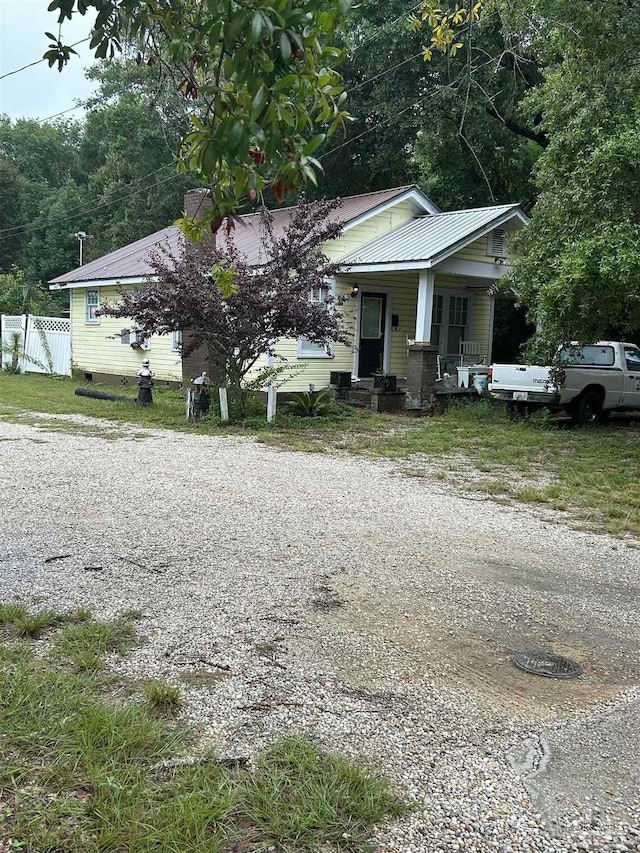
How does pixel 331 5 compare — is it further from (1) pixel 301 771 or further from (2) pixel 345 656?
(2) pixel 345 656

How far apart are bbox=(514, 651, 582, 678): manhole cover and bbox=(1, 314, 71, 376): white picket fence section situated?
22495 mm

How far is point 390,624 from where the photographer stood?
4387mm

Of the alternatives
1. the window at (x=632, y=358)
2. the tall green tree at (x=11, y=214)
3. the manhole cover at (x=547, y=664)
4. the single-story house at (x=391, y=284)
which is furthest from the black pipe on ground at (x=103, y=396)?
the tall green tree at (x=11, y=214)

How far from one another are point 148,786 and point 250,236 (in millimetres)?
18081

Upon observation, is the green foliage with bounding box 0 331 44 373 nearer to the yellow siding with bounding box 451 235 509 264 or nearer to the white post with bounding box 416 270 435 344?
the white post with bounding box 416 270 435 344

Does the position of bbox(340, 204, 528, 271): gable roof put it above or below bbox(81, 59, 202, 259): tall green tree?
below

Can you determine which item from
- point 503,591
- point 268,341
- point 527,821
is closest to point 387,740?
point 527,821

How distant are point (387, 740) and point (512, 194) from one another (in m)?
24.1

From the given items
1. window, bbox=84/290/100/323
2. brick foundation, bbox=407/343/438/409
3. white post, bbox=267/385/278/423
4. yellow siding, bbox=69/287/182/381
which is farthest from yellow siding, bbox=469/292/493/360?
window, bbox=84/290/100/323

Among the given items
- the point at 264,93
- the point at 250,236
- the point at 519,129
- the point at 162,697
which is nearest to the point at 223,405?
the point at 250,236

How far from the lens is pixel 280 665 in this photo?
378 cm

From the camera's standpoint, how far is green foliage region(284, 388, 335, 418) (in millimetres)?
14664

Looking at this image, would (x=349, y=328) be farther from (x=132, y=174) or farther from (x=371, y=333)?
(x=132, y=174)

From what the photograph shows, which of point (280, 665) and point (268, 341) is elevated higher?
point (268, 341)
